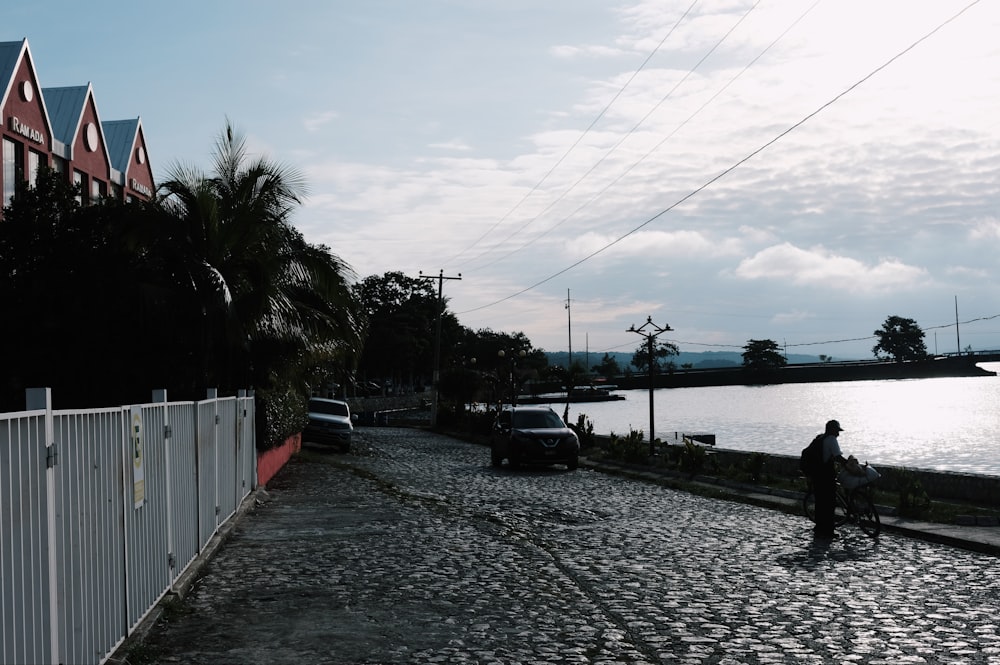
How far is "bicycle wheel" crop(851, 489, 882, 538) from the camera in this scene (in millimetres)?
14367

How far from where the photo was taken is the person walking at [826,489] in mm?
14273

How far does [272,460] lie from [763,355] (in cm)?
13433

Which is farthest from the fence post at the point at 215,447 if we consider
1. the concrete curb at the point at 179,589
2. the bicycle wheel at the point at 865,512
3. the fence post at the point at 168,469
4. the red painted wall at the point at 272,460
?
the bicycle wheel at the point at 865,512

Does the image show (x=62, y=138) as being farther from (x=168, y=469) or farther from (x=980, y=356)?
(x=980, y=356)

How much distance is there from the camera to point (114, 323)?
2192cm

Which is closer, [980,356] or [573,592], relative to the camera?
[573,592]

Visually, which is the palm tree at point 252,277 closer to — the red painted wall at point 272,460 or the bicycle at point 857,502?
the red painted wall at point 272,460

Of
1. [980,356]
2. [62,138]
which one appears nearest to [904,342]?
[980,356]

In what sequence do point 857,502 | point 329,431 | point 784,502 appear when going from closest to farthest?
point 857,502 → point 784,502 → point 329,431

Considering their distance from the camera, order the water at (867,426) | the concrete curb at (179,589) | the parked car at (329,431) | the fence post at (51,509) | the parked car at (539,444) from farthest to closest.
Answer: the water at (867,426), the parked car at (329,431), the parked car at (539,444), the concrete curb at (179,589), the fence post at (51,509)

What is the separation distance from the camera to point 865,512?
47.7 feet

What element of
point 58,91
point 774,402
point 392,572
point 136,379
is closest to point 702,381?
point 774,402

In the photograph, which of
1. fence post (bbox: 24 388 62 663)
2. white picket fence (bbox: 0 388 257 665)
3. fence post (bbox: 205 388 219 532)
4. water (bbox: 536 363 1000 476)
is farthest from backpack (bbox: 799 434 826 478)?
water (bbox: 536 363 1000 476)

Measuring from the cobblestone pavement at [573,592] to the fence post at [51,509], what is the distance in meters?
1.94
